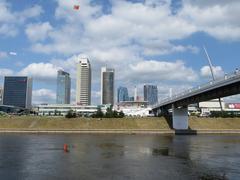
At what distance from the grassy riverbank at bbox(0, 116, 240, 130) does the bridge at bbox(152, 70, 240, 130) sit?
1206 cm

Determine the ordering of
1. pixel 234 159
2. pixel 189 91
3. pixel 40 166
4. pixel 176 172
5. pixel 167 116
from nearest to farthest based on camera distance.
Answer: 1. pixel 176 172
2. pixel 40 166
3. pixel 234 159
4. pixel 189 91
5. pixel 167 116

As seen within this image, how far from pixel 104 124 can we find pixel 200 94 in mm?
63808

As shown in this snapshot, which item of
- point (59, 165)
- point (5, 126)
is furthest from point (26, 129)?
point (59, 165)

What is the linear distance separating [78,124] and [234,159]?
109516 mm

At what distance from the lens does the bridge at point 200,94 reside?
253 feet

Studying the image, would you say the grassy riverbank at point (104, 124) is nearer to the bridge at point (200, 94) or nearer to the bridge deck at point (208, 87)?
the bridge at point (200, 94)

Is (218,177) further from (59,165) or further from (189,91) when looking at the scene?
(189,91)

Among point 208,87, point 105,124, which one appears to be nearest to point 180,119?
point 105,124

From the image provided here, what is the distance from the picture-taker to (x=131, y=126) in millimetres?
A: 159000

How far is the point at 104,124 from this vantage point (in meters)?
162

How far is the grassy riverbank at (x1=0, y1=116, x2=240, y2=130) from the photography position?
6152 inches

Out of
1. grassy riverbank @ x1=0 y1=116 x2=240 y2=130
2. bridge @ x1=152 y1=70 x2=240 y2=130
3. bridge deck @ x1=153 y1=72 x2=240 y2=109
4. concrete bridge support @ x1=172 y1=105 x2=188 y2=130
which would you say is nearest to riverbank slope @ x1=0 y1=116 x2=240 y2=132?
grassy riverbank @ x1=0 y1=116 x2=240 y2=130

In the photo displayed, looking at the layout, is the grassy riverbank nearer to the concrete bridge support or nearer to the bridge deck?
the concrete bridge support

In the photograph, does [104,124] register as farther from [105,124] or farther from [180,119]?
[180,119]
